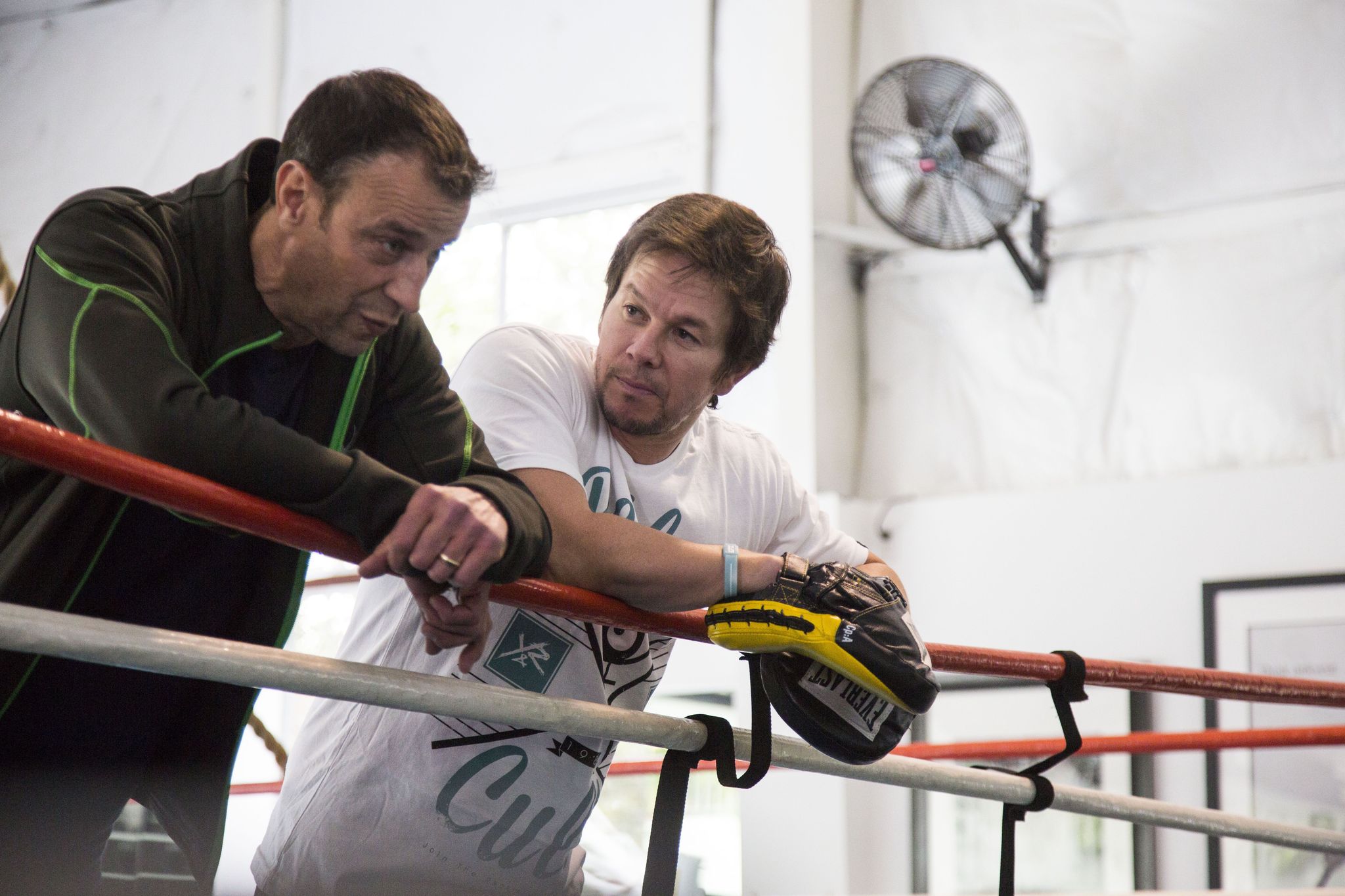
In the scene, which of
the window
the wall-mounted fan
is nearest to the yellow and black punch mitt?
the wall-mounted fan

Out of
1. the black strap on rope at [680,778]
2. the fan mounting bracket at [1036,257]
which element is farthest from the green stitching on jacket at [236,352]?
the fan mounting bracket at [1036,257]

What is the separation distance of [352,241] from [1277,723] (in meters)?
3.53

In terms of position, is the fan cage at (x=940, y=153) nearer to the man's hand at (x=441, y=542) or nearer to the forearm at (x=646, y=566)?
the forearm at (x=646, y=566)

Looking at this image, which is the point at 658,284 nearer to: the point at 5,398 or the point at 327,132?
the point at 327,132

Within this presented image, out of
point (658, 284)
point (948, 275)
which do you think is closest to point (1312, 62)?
point (948, 275)

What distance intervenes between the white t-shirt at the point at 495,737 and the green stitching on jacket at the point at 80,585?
1.31 feet

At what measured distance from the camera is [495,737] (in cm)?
158

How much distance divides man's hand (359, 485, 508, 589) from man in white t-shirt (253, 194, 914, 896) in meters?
0.14

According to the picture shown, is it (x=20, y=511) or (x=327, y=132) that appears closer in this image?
(x=20, y=511)

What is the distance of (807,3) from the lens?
5109 mm

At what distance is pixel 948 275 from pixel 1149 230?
73cm

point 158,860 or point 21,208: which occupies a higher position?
point 21,208

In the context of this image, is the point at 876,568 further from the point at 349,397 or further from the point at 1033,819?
the point at 1033,819

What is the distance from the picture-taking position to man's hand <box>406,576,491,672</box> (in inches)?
53.4
